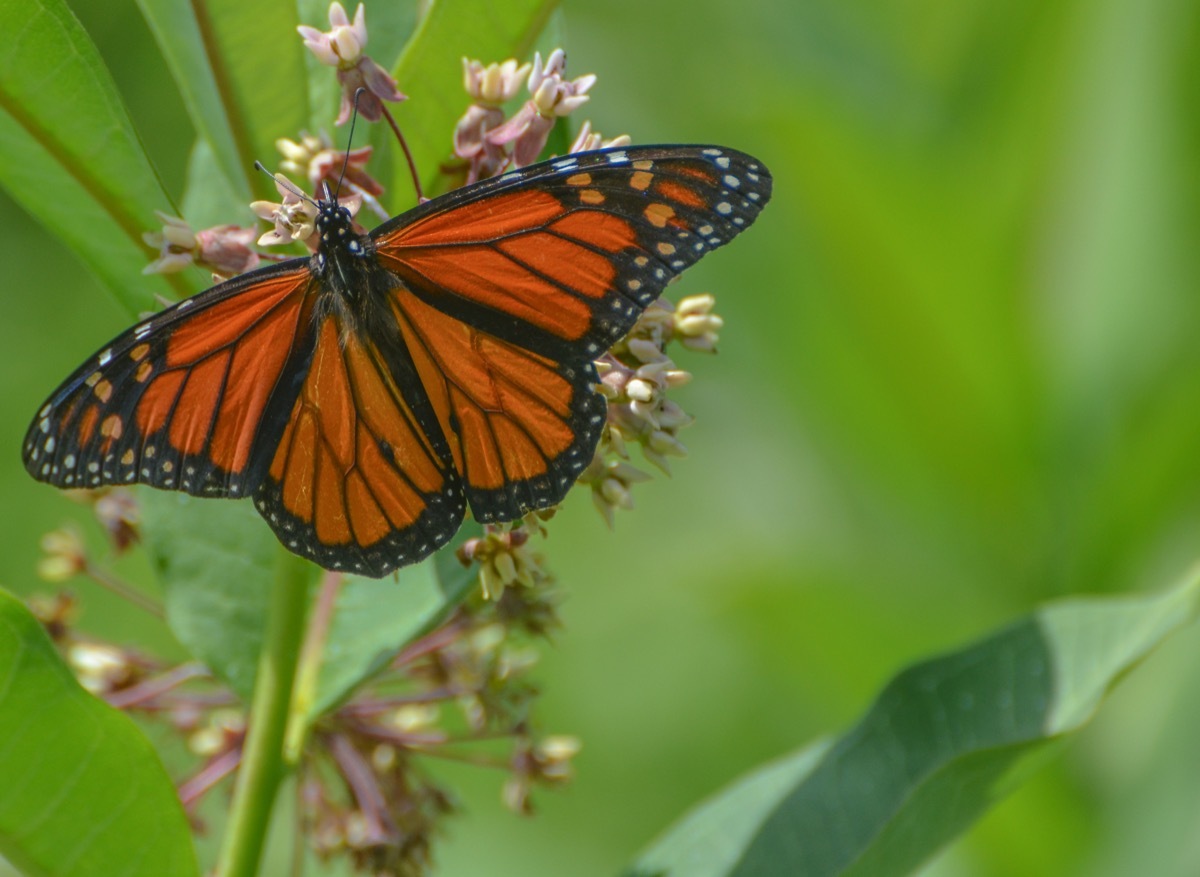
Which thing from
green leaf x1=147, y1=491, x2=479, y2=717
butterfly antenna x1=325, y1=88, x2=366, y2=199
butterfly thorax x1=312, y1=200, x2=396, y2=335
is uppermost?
butterfly antenna x1=325, y1=88, x2=366, y2=199

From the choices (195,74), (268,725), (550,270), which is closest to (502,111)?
(550,270)

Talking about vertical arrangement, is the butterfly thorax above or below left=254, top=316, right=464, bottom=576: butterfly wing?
above

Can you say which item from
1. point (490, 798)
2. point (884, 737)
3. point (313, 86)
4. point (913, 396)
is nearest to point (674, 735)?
point (490, 798)

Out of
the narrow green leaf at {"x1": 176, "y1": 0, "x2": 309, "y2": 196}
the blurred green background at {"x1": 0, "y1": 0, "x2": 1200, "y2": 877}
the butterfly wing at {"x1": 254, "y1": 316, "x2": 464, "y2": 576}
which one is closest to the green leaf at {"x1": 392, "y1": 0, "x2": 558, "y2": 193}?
the narrow green leaf at {"x1": 176, "y1": 0, "x2": 309, "y2": 196}

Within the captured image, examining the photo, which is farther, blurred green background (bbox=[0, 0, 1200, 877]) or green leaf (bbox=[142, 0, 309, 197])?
blurred green background (bbox=[0, 0, 1200, 877])

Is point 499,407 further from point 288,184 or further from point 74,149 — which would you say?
point 74,149

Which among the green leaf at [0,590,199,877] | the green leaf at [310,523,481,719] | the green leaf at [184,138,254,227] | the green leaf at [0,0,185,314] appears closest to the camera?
the green leaf at [0,590,199,877]

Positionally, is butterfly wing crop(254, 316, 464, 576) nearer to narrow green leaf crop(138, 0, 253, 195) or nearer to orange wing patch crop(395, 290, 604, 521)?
orange wing patch crop(395, 290, 604, 521)
